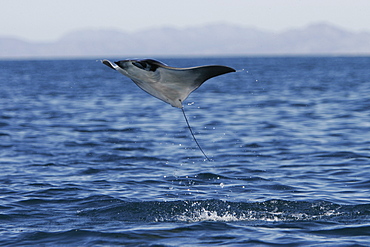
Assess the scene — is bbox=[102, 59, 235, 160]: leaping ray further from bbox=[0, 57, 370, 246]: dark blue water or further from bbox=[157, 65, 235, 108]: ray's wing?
bbox=[0, 57, 370, 246]: dark blue water

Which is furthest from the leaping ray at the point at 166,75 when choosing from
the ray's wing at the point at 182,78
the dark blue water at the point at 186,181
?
the dark blue water at the point at 186,181

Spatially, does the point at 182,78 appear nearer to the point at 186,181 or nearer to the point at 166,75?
the point at 166,75

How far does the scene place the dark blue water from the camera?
8403 millimetres

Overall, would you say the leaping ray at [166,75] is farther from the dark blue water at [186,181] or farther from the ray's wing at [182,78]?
the dark blue water at [186,181]

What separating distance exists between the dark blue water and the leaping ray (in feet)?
2.17

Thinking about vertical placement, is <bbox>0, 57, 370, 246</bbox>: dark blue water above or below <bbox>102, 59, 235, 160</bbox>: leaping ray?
below

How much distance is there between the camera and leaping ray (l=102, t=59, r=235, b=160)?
7.54 metres

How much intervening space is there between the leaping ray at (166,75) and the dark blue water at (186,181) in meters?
0.66

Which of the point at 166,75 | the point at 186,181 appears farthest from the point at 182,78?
the point at 186,181

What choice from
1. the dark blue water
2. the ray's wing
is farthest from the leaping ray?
the dark blue water

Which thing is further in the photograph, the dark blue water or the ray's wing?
the dark blue water

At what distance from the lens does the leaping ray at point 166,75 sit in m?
7.54

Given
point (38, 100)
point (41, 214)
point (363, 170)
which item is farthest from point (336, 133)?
point (38, 100)

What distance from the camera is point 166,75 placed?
784 centimetres
